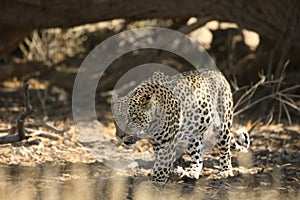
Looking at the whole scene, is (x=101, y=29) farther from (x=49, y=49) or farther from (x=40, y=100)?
(x=40, y=100)

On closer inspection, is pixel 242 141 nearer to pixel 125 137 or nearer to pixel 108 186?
pixel 108 186

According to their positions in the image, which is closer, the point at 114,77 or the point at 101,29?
the point at 114,77

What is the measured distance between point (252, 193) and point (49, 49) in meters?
6.46

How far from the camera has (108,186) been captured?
19.2 ft

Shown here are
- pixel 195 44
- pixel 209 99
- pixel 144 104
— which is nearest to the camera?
pixel 144 104

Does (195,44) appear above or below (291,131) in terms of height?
above

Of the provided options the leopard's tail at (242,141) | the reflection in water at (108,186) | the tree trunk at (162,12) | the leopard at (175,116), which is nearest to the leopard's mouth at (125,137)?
the leopard at (175,116)

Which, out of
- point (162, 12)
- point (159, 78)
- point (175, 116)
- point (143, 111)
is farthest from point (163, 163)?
point (162, 12)

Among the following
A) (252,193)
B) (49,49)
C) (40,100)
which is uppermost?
(49,49)

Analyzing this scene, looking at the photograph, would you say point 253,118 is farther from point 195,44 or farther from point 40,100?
point 40,100

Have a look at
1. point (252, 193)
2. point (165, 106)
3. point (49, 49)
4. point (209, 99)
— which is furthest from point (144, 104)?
point (49, 49)

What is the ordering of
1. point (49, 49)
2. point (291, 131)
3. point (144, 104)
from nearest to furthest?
point (144, 104) → point (291, 131) → point (49, 49)

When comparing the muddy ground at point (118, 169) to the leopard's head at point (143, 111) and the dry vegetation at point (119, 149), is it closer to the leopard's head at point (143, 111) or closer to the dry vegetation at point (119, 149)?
the dry vegetation at point (119, 149)

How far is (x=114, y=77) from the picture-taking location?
9.19m
